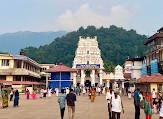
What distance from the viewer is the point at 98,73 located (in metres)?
58.3

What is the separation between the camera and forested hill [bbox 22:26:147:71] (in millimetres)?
106562

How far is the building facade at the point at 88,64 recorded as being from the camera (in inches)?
2146

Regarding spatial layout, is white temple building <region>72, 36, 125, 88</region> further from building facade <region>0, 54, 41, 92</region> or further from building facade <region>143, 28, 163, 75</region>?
building facade <region>0, 54, 41, 92</region>

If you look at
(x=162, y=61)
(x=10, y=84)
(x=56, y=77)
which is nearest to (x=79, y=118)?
(x=162, y=61)

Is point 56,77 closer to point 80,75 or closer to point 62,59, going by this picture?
point 80,75

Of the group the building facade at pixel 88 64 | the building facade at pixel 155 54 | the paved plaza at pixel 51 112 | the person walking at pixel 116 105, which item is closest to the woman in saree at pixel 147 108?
the paved plaza at pixel 51 112

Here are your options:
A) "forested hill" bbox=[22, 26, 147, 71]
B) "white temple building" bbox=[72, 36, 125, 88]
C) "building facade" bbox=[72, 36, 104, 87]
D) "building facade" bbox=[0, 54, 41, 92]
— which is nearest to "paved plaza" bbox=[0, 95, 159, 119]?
"building facade" bbox=[0, 54, 41, 92]

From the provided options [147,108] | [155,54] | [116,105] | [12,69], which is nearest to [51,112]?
[147,108]

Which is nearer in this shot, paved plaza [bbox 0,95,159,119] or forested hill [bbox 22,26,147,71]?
paved plaza [bbox 0,95,159,119]

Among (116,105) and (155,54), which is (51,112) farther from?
(155,54)

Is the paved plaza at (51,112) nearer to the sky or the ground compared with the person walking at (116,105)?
nearer to the ground

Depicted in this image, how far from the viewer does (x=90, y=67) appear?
177 ft

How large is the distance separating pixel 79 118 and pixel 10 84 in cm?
3168

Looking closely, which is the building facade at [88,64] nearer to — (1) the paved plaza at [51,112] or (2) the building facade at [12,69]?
(2) the building facade at [12,69]
